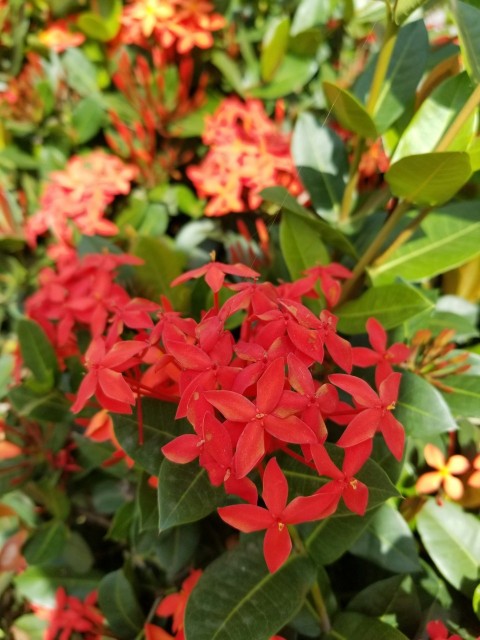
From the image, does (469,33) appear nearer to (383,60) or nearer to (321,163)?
(383,60)

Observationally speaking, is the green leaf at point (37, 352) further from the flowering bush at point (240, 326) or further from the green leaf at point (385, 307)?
the green leaf at point (385, 307)

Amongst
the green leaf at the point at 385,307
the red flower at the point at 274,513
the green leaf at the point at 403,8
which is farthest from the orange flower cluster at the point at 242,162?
the red flower at the point at 274,513

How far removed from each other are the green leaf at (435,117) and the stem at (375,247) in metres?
0.07

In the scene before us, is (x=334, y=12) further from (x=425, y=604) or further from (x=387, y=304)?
(x=425, y=604)

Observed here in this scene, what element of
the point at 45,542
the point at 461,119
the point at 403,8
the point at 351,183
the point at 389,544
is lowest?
the point at 45,542

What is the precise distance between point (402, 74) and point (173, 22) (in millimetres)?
616

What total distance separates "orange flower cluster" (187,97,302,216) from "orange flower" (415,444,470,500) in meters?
0.56

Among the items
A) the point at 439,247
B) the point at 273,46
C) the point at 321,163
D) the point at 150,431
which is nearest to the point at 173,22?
the point at 273,46

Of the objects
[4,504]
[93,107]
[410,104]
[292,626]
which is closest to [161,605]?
[292,626]

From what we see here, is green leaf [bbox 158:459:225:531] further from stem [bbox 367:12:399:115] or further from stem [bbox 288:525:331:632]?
stem [bbox 367:12:399:115]

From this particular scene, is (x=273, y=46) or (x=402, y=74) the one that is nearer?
(x=402, y=74)

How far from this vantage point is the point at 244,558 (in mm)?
642

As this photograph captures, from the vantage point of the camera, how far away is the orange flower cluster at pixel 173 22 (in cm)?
120

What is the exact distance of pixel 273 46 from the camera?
1189mm
